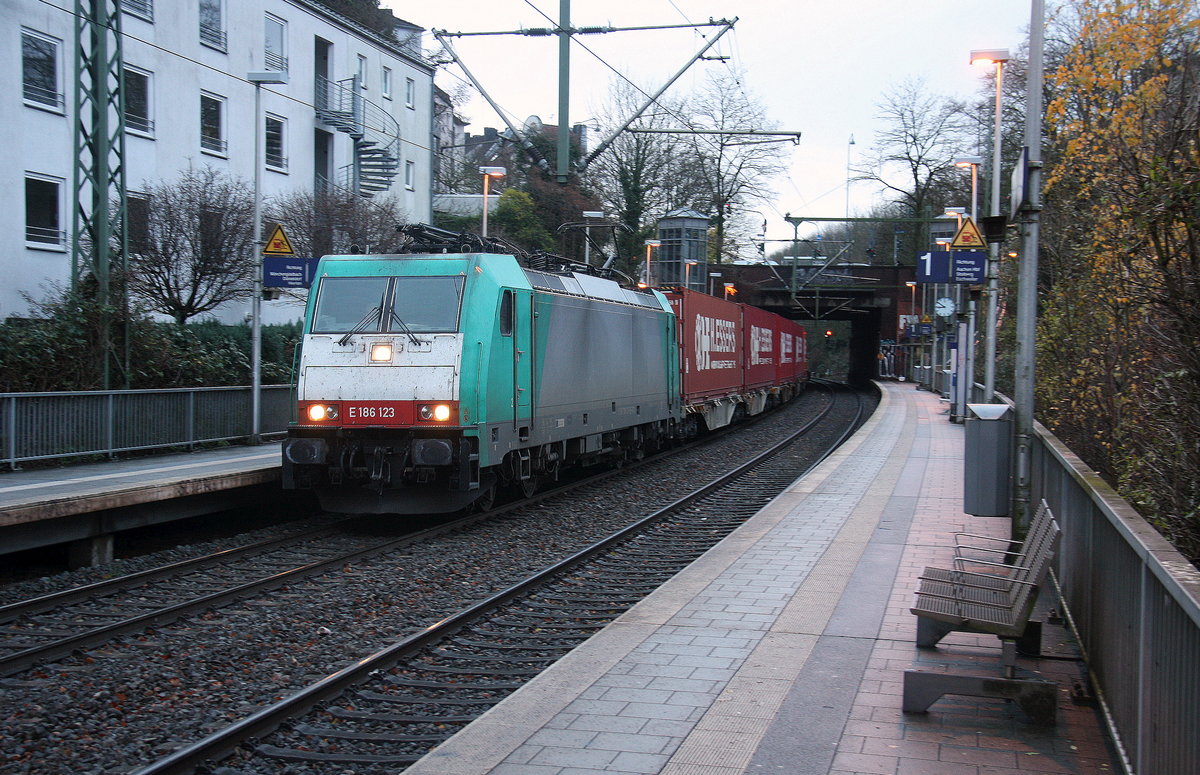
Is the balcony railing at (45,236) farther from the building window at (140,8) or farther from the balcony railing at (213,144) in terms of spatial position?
the building window at (140,8)

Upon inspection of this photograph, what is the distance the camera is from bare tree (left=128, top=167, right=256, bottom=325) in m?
20.1

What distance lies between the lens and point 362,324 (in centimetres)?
1226

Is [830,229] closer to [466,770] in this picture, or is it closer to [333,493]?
[333,493]

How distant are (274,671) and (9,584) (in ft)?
13.2

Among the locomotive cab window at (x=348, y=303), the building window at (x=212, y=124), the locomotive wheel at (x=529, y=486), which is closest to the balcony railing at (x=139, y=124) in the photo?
the building window at (x=212, y=124)

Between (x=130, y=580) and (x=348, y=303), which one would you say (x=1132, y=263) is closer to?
(x=348, y=303)

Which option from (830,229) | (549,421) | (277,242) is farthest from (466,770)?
(830,229)

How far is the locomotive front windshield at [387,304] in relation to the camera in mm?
12047

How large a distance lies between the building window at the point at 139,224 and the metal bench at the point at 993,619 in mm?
17779

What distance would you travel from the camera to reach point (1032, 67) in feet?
30.2

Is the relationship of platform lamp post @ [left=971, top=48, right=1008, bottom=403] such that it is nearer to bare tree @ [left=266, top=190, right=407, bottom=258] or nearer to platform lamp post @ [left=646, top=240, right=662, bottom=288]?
bare tree @ [left=266, top=190, right=407, bottom=258]

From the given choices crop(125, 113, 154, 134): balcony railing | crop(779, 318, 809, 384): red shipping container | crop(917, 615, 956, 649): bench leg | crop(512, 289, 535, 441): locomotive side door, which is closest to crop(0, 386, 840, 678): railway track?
crop(512, 289, 535, 441): locomotive side door

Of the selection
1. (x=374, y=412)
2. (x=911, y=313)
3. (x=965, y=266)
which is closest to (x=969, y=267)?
(x=965, y=266)

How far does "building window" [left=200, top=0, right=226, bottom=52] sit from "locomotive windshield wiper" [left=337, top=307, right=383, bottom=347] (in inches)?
712
